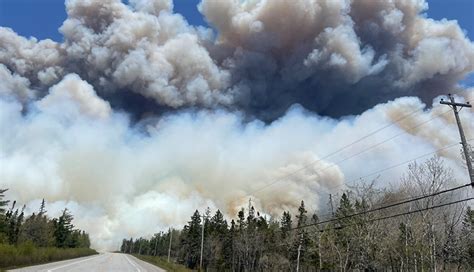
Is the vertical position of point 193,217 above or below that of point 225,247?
above

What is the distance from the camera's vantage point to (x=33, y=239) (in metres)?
112

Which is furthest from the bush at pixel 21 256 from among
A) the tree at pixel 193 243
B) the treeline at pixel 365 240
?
the tree at pixel 193 243

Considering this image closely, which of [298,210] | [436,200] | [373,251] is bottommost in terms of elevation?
[373,251]

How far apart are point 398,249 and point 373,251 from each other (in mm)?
5241

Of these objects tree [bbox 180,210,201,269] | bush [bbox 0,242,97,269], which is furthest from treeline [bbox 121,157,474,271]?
bush [bbox 0,242,97,269]

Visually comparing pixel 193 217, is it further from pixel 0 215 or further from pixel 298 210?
pixel 0 215

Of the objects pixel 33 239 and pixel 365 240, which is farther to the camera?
pixel 33 239

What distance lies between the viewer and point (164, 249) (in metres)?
190

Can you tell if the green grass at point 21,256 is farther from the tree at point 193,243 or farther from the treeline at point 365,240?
the tree at point 193,243

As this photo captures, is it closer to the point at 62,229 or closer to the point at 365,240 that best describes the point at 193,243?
the point at 62,229

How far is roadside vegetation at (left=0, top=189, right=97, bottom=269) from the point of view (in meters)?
50.0

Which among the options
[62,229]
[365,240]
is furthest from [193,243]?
[365,240]

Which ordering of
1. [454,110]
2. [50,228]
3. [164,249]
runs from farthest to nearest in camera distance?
1. [164,249]
2. [50,228]
3. [454,110]

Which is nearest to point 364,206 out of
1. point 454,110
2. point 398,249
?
point 398,249
